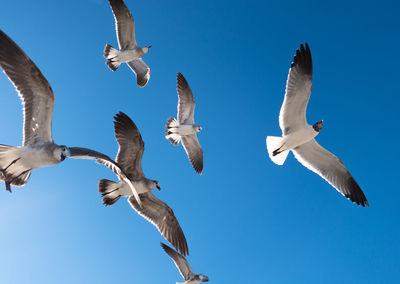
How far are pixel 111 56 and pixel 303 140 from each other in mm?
6754

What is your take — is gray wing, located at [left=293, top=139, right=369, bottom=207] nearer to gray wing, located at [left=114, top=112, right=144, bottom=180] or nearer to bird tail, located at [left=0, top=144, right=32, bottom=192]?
gray wing, located at [left=114, top=112, right=144, bottom=180]

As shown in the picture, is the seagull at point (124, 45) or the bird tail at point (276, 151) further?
the seagull at point (124, 45)

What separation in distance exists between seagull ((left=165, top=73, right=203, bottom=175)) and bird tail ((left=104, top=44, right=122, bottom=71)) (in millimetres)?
2061

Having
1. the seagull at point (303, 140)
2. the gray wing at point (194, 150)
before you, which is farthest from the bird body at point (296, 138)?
the gray wing at point (194, 150)

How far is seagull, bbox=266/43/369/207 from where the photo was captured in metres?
8.20

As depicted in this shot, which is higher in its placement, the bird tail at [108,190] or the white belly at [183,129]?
the white belly at [183,129]

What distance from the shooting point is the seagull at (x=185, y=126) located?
39.8 feet

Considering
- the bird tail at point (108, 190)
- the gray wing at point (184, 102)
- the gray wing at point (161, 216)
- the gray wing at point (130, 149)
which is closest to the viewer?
the bird tail at point (108, 190)

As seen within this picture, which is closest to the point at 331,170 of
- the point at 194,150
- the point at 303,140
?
the point at 303,140

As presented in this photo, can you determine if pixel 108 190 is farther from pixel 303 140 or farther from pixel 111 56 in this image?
pixel 111 56

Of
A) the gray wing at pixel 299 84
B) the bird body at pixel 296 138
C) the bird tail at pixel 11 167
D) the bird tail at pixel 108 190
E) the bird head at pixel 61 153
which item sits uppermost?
the gray wing at pixel 299 84

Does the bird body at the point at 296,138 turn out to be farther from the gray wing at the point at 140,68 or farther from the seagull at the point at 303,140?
the gray wing at the point at 140,68

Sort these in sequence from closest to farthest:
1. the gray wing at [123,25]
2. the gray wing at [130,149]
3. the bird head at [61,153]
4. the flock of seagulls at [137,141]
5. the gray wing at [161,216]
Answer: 1. the flock of seagulls at [137,141]
2. the bird head at [61,153]
3. the gray wing at [130,149]
4. the gray wing at [161,216]
5. the gray wing at [123,25]

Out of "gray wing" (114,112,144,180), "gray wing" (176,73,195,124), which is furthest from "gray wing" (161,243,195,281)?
"gray wing" (176,73,195,124)
